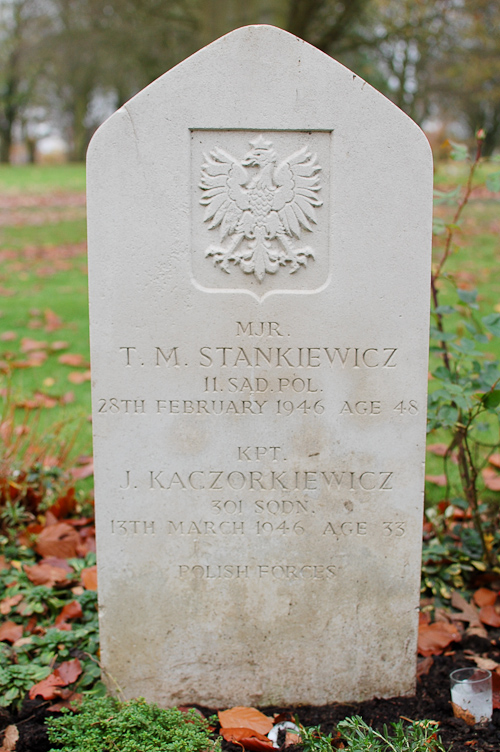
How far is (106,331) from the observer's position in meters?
2.39

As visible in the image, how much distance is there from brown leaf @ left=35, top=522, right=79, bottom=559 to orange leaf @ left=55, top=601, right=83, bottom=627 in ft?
1.47

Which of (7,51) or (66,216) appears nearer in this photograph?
(66,216)

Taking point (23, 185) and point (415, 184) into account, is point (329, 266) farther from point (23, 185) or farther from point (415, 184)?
point (23, 185)

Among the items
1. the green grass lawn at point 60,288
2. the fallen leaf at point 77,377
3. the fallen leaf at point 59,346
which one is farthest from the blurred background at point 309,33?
the fallen leaf at point 77,377

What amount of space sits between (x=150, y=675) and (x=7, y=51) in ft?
119

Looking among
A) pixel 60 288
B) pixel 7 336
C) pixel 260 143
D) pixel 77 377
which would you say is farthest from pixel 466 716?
pixel 60 288

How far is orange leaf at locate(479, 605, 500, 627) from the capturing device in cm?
294

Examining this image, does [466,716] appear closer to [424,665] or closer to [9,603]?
[424,665]

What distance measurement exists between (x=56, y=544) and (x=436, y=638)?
1.90 metres

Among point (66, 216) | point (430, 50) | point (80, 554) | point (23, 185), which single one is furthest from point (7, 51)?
point (80, 554)

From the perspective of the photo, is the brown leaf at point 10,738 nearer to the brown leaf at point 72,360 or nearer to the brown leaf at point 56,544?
the brown leaf at point 56,544

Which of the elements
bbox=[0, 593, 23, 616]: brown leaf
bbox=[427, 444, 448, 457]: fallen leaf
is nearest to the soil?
bbox=[0, 593, 23, 616]: brown leaf

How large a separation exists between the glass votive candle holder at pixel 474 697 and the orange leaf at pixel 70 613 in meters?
1.62

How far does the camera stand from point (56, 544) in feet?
11.1
